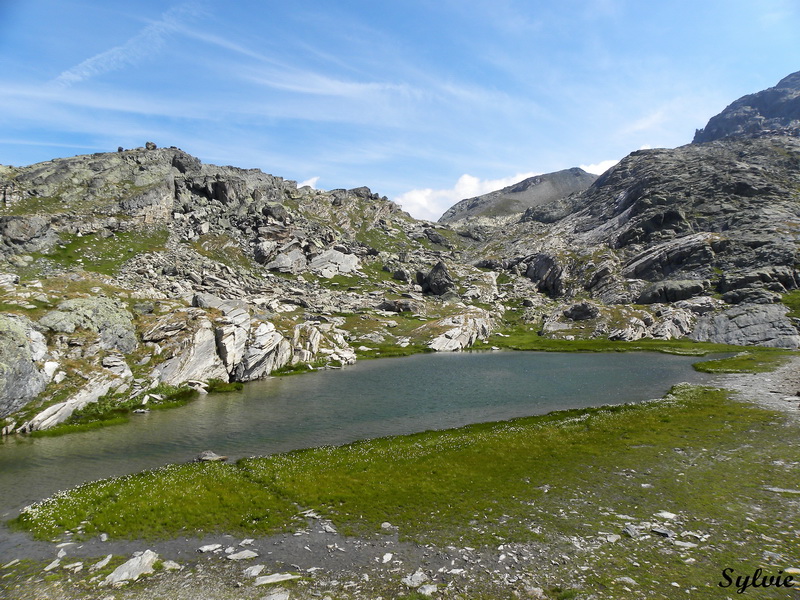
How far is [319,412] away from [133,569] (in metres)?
42.0

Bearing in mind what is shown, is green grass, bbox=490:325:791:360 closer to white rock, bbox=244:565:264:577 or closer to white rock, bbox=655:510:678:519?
white rock, bbox=655:510:678:519

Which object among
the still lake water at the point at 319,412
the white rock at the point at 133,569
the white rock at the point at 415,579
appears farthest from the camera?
the still lake water at the point at 319,412

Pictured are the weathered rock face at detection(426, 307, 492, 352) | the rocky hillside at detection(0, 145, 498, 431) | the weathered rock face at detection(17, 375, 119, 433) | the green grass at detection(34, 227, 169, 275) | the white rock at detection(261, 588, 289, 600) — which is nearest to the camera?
the white rock at detection(261, 588, 289, 600)

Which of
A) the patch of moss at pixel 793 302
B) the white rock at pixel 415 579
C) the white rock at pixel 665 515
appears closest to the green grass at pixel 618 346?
the patch of moss at pixel 793 302

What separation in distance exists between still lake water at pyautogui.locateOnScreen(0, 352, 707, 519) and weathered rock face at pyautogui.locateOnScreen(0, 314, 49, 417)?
7568 millimetres

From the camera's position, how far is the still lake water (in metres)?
40.2

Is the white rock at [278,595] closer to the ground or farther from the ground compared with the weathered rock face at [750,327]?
farther from the ground

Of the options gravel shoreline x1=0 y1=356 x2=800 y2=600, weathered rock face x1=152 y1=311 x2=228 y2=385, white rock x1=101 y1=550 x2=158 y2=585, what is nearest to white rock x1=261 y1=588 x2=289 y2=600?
Result: gravel shoreline x1=0 y1=356 x2=800 y2=600

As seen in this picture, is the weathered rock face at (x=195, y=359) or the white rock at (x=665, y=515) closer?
the white rock at (x=665, y=515)

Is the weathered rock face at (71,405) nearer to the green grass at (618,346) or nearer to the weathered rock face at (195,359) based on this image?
the weathered rock face at (195,359)

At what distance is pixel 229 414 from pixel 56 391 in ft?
79.7

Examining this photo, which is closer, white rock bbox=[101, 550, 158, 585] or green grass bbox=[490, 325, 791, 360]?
white rock bbox=[101, 550, 158, 585]

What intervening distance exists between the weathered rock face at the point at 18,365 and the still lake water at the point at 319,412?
24.8ft

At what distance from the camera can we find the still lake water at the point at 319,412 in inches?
1583
